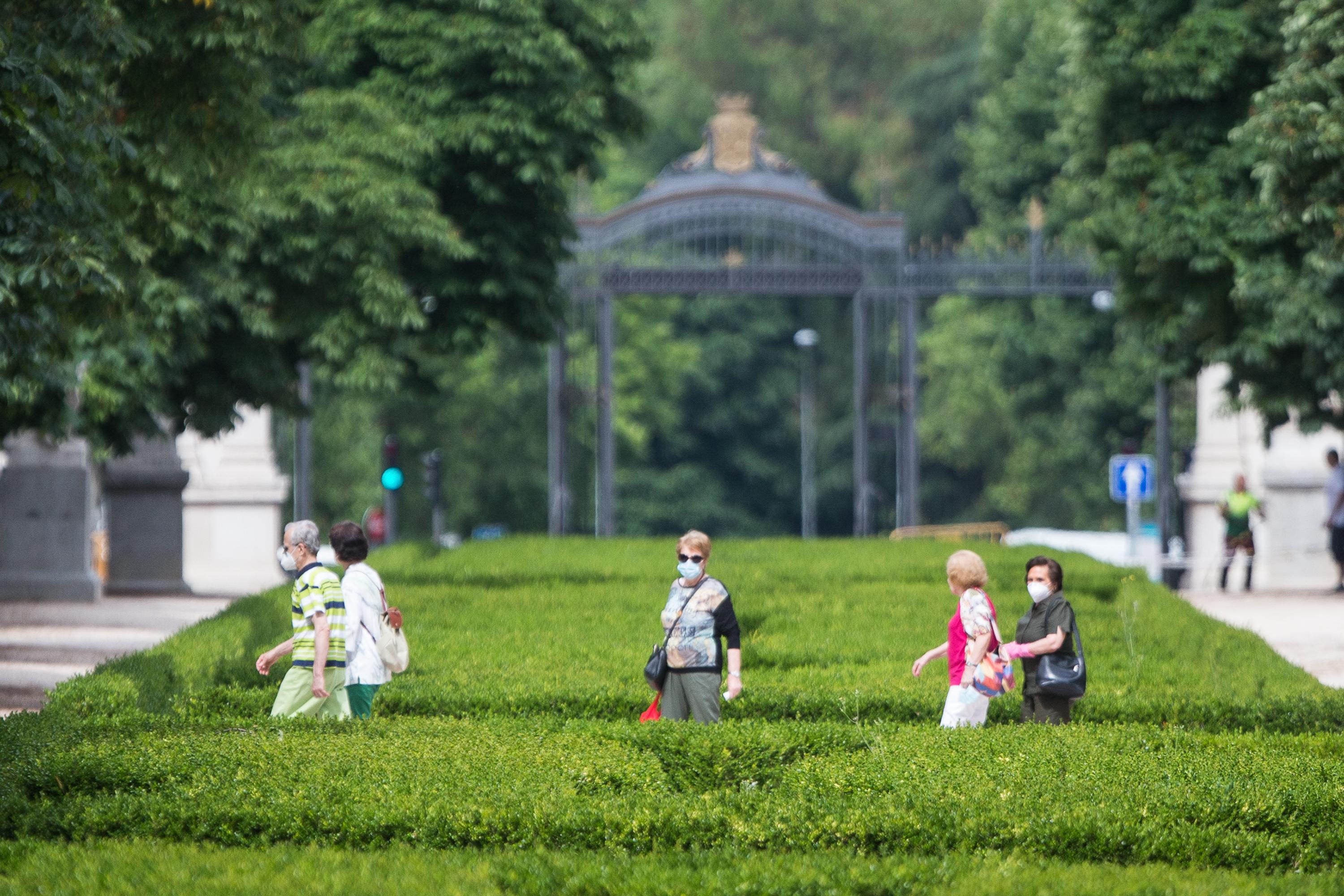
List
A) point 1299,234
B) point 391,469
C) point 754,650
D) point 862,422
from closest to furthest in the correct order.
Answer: point 754,650
point 1299,234
point 391,469
point 862,422

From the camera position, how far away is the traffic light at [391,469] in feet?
88.8

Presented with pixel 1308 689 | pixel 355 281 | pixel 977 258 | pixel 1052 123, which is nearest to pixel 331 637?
pixel 1308 689

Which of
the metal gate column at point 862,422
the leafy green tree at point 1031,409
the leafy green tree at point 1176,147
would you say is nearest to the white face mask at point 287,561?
the leafy green tree at point 1176,147

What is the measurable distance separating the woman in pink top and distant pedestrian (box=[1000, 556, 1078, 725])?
15 centimetres

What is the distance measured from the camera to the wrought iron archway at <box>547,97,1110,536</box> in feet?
91.5

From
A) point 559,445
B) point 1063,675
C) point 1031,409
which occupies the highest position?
point 1031,409

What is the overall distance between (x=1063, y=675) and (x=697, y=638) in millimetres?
1902

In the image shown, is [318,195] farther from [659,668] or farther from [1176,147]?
[659,668]

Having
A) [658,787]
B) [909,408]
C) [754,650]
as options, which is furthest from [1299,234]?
[658,787]

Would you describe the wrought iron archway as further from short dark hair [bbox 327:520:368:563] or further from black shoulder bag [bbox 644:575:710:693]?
short dark hair [bbox 327:520:368:563]

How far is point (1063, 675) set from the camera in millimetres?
Answer: 9844

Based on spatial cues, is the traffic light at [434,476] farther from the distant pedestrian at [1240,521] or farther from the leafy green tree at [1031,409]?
the distant pedestrian at [1240,521]

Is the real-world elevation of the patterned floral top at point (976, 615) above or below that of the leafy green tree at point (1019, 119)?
below

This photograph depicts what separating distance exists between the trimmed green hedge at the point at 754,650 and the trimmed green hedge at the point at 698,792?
1.64 meters
